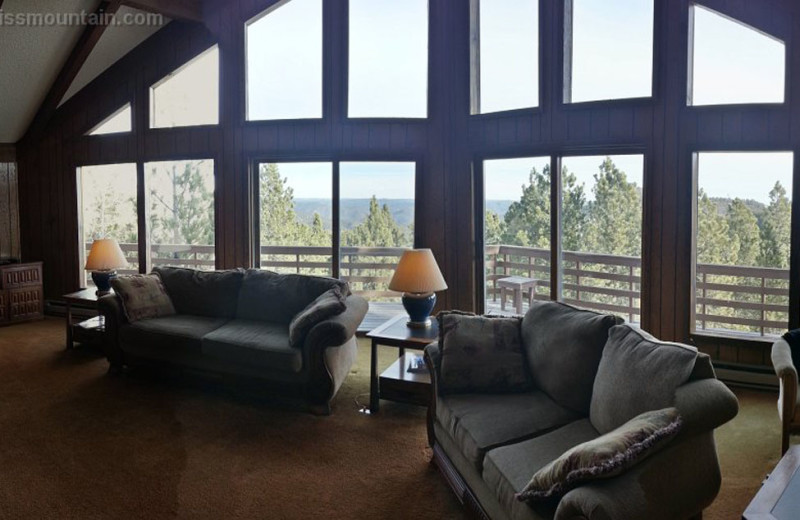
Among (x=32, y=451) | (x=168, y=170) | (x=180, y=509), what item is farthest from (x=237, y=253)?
(x=180, y=509)

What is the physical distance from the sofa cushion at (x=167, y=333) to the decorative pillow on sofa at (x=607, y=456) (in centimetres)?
311

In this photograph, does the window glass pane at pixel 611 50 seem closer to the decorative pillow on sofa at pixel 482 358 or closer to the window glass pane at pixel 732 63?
the window glass pane at pixel 732 63

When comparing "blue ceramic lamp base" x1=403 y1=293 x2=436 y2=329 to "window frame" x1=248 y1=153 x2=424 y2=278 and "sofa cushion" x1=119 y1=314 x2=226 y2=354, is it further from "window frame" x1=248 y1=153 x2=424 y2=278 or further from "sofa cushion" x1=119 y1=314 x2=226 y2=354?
"window frame" x1=248 y1=153 x2=424 y2=278

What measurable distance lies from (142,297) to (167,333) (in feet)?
1.90

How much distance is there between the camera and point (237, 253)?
6.46 meters

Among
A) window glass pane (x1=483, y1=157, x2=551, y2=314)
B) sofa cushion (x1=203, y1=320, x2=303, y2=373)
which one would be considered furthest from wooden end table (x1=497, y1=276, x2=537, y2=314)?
sofa cushion (x1=203, y1=320, x2=303, y2=373)

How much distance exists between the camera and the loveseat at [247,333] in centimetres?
402

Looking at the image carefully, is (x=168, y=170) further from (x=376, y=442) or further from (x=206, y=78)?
(x=376, y=442)

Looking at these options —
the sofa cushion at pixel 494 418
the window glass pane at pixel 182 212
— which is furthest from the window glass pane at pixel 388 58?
the sofa cushion at pixel 494 418

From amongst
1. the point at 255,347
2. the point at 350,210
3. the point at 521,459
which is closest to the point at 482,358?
the point at 521,459

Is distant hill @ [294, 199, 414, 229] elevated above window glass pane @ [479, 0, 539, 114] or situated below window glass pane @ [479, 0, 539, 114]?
below

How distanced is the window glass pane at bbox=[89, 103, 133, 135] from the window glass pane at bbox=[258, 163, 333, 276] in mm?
1894

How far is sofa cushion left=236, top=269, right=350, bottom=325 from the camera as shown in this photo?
468cm

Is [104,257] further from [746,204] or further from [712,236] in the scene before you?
[746,204]
